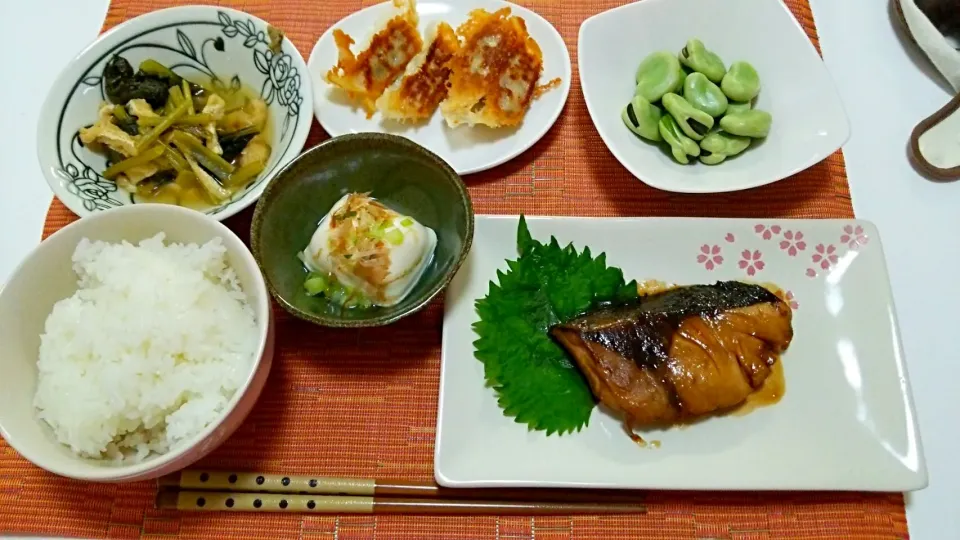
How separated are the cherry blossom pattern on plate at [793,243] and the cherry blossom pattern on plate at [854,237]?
0.38 ft

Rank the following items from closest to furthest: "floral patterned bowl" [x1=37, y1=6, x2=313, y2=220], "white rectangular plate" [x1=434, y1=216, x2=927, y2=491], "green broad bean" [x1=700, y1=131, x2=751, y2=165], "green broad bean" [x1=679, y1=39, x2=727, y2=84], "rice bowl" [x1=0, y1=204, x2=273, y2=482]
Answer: "rice bowl" [x1=0, y1=204, x2=273, y2=482] < "white rectangular plate" [x1=434, y1=216, x2=927, y2=491] < "floral patterned bowl" [x1=37, y1=6, x2=313, y2=220] < "green broad bean" [x1=700, y1=131, x2=751, y2=165] < "green broad bean" [x1=679, y1=39, x2=727, y2=84]

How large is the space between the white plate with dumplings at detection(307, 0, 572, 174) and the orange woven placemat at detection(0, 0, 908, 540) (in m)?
0.10

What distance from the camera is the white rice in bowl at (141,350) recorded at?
1.54m

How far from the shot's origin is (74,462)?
149 centimetres

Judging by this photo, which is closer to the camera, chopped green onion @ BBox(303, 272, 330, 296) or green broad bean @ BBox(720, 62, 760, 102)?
chopped green onion @ BBox(303, 272, 330, 296)

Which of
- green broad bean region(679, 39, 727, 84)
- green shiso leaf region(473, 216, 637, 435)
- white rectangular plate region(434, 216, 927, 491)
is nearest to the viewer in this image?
white rectangular plate region(434, 216, 927, 491)

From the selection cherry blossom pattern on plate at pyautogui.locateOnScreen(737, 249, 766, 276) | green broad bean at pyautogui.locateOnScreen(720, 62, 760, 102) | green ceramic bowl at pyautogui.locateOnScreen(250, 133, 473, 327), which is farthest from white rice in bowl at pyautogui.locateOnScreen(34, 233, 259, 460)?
green broad bean at pyautogui.locateOnScreen(720, 62, 760, 102)

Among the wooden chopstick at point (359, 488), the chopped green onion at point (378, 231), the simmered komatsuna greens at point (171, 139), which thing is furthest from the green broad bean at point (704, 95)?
the simmered komatsuna greens at point (171, 139)

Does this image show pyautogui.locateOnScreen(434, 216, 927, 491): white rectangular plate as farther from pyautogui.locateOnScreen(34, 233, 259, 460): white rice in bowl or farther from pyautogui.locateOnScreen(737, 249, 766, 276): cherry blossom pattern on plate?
→ pyautogui.locateOnScreen(34, 233, 259, 460): white rice in bowl

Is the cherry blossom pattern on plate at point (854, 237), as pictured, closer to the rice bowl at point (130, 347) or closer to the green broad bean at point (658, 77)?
the green broad bean at point (658, 77)

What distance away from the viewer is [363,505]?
173cm

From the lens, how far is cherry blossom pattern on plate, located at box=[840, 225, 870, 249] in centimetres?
197

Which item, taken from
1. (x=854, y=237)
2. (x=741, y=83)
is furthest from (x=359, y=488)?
(x=741, y=83)

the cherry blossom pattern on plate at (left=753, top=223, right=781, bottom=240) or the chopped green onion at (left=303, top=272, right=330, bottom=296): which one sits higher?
the cherry blossom pattern on plate at (left=753, top=223, right=781, bottom=240)
